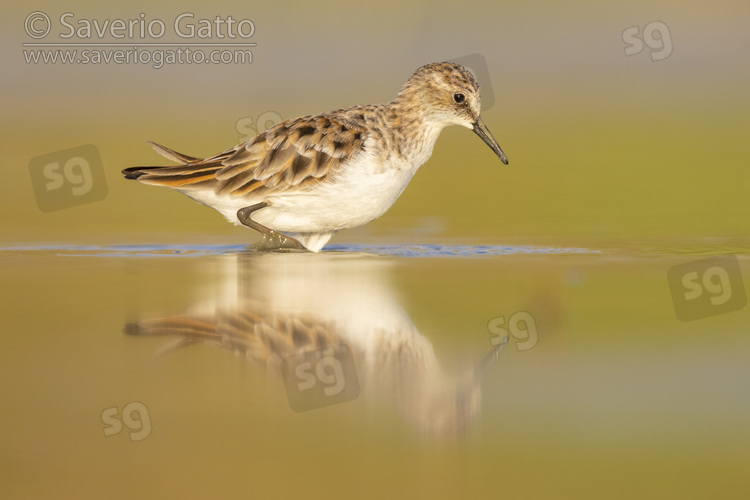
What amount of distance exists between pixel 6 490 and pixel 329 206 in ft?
21.3

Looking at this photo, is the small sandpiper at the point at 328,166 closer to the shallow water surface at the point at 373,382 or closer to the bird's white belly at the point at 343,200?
the bird's white belly at the point at 343,200

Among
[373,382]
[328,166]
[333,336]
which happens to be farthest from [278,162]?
[373,382]

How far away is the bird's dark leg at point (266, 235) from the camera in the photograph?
12.4 metres

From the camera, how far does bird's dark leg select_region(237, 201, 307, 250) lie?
1236cm

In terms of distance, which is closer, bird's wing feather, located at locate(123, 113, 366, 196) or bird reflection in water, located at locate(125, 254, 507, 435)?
bird reflection in water, located at locate(125, 254, 507, 435)

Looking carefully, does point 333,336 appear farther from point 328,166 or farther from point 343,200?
point 328,166

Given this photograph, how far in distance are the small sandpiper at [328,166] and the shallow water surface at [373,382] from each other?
2.69ft

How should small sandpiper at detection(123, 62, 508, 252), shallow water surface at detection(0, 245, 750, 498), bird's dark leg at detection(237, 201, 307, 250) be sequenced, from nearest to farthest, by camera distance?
shallow water surface at detection(0, 245, 750, 498), small sandpiper at detection(123, 62, 508, 252), bird's dark leg at detection(237, 201, 307, 250)

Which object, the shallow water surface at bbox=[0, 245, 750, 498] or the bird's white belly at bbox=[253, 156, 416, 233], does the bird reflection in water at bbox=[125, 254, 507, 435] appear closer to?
the shallow water surface at bbox=[0, 245, 750, 498]

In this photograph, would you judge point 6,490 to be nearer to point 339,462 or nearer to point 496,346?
point 339,462

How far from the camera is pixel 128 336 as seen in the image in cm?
862

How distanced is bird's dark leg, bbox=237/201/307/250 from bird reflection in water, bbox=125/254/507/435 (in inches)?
48.4

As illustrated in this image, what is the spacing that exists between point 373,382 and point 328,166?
4720 mm

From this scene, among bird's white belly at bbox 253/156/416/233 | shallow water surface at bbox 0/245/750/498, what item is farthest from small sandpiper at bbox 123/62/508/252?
shallow water surface at bbox 0/245/750/498
